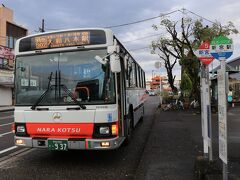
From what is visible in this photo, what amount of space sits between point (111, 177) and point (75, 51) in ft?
9.66

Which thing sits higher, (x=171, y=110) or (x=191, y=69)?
(x=191, y=69)

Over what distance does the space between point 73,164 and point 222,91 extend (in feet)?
13.8

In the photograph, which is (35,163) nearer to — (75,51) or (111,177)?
(111,177)

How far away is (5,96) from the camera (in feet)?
129

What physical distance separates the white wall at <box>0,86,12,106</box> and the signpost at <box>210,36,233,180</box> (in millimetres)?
35386

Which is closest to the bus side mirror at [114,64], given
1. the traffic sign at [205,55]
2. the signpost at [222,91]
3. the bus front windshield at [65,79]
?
the bus front windshield at [65,79]

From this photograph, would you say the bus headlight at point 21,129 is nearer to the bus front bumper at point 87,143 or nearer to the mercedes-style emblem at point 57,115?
the bus front bumper at point 87,143

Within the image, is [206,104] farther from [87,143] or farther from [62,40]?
[62,40]

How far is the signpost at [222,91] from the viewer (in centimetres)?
545

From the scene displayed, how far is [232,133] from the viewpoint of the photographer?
1271 cm

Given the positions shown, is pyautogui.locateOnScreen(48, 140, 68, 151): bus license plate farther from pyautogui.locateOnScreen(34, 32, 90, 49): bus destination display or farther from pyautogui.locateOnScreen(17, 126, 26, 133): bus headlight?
pyautogui.locateOnScreen(34, 32, 90, 49): bus destination display

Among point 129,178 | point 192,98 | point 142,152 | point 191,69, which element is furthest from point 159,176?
point 192,98

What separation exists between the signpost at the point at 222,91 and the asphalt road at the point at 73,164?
2094mm

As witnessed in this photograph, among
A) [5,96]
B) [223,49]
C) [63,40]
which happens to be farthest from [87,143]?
[5,96]
